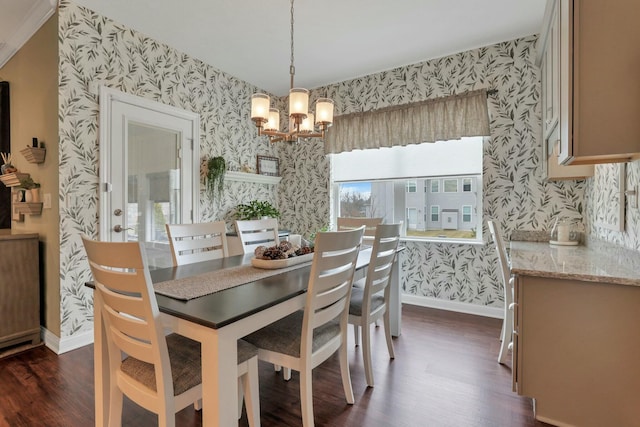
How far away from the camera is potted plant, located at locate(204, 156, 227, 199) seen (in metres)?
3.48

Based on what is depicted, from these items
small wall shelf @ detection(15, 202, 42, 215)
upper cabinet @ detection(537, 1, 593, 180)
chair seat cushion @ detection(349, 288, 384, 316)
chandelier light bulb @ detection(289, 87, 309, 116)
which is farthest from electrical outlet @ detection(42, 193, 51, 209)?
upper cabinet @ detection(537, 1, 593, 180)

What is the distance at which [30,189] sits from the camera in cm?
261

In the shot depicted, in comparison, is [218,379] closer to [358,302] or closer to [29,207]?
[358,302]

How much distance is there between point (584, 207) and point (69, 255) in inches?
171

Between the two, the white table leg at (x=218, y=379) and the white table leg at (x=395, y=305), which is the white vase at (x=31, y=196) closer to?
the white table leg at (x=218, y=379)

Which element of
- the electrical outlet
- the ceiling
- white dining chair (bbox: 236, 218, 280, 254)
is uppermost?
the ceiling

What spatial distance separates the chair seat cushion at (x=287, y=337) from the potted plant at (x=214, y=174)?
2.28 metres

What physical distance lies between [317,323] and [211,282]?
21.7 inches

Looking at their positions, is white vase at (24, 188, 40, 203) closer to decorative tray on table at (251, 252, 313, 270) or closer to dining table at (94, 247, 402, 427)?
dining table at (94, 247, 402, 427)

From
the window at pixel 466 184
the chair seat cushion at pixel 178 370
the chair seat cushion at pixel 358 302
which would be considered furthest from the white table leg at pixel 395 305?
the chair seat cushion at pixel 178 370

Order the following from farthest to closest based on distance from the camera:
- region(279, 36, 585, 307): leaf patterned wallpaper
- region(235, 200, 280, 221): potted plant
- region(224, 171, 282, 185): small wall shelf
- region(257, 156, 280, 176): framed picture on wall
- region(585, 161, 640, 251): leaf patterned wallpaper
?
region(257, 156, 280, 176): framed picture on wall → region(235, 200, 280, 221): potted plant → region(224, 171, 282, 185): small wall shelf → region(279, 36, 585, 307): leaf patterned wallpaper → region(585, 161, 640, 251): leaf patterned wallpaper

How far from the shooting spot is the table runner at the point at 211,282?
1.34 m

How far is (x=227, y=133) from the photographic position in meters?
3.79

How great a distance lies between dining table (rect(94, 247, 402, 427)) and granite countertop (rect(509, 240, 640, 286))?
1.17 metres
